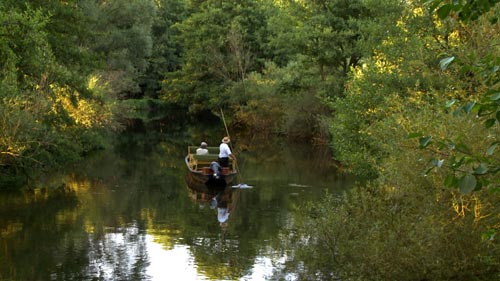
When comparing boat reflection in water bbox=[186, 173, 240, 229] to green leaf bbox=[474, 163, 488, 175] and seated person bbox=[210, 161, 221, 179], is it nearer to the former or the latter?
seated person bbox=[210, 161, 221, 179]

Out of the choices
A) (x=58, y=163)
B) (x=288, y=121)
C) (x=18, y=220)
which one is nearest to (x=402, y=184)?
(x=18, y=220)

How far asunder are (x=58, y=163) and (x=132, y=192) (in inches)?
142

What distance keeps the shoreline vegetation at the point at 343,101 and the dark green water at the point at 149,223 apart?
148 cm

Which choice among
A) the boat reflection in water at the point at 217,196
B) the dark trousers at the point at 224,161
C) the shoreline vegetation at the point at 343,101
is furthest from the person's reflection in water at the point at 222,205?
the shoreline vegetation at the point at 343,101

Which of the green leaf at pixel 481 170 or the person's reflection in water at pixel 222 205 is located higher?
the green leaf at pixel 481 170

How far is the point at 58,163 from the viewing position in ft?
79.6

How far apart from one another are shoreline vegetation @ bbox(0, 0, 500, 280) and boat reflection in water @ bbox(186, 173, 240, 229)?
371 cm

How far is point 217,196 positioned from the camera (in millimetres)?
22719

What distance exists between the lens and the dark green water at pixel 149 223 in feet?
44.2

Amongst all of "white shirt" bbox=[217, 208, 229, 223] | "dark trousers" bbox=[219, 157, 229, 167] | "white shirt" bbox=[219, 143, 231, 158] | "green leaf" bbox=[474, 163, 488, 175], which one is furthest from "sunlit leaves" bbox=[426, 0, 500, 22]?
"dark trousers" bbox=[219, 157, 229, 167]

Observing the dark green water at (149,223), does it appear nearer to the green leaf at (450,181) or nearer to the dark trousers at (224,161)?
the dark trousers at (224,161)

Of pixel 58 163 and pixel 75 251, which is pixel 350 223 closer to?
pixel 75 251

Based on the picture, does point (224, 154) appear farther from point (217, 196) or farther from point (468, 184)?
point (468, 184)

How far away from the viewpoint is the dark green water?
1347 cm
